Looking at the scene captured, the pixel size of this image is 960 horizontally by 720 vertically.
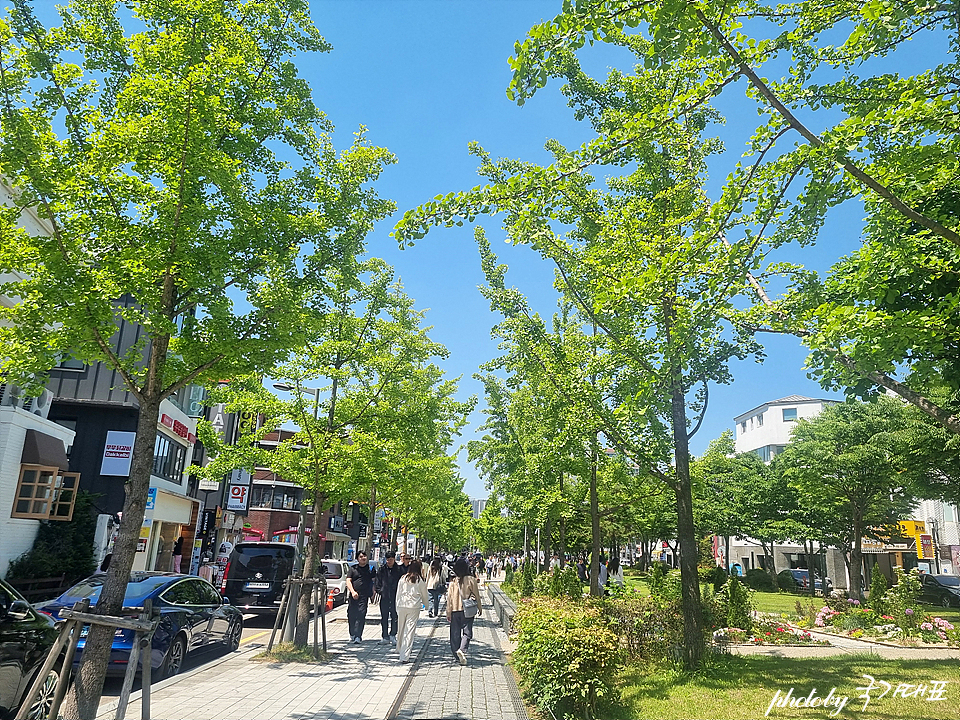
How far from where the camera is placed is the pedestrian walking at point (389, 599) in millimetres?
16172

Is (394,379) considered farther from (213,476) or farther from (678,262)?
(678,262)

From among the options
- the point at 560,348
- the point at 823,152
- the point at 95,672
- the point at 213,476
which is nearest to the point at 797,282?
the point at 823,152

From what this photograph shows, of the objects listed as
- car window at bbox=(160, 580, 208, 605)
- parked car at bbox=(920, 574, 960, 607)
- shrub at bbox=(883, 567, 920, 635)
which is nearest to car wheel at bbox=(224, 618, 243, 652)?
car window at bbox=(160, 580, 208, 605)

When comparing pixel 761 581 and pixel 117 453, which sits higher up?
pixel 117 453

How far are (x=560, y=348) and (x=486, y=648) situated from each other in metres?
7.15

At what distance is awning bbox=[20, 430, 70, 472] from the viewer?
61.1 feet

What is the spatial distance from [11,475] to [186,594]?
969 centimetres

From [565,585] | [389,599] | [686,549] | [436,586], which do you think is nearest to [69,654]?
[686,549]

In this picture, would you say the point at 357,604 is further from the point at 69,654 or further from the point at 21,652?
the point at 69,654

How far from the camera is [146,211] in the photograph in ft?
25.8

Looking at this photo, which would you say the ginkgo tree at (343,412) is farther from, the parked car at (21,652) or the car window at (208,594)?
the parked car at (21,652)

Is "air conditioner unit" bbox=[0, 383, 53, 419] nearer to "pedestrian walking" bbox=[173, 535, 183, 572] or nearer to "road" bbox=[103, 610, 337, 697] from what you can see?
"road" bbox=[103, 610, 337, 697]

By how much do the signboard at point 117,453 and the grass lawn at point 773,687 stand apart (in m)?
20.8

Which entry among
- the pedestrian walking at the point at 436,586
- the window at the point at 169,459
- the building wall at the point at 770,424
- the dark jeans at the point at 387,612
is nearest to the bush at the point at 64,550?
the window at the point at 169,459
